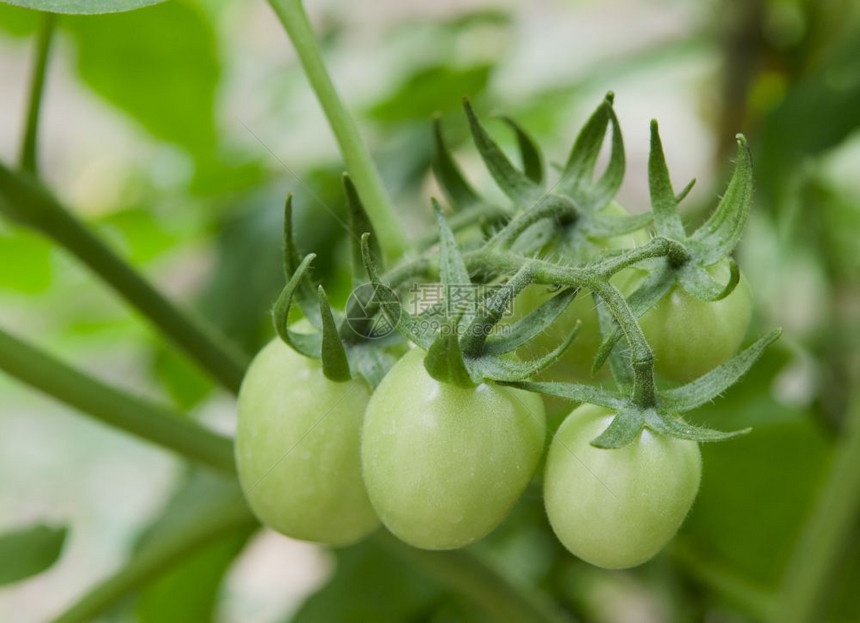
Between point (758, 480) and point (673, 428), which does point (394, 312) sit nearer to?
point (673, 428)

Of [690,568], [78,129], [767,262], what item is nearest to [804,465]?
[690,568]

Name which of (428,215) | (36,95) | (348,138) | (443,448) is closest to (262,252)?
(428,215)

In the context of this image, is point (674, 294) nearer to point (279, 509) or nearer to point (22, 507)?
point (279, 509)

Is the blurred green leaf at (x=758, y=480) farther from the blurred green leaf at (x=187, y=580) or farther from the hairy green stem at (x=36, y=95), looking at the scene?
the hairy green stem at (x=36, y=95)

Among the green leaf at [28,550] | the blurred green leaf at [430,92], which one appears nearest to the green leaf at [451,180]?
the green leaf at [28,550]

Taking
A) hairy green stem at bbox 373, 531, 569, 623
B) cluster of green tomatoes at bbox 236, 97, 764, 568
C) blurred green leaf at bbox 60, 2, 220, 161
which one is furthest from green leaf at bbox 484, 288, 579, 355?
blurred green leaf at bbox 60, 2, 220, 161

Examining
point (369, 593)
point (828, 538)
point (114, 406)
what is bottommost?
point (369, 593)
